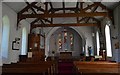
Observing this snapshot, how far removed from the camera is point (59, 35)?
1683 cm

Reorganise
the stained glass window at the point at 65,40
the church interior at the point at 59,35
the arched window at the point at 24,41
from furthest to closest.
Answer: the stained glass window at the point at 65,40
the arched window at the point at 24,41
the church interior at the point at 59,35

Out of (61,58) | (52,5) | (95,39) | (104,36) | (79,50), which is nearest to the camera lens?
(52,5)

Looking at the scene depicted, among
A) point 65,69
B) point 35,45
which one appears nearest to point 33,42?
point 35,45

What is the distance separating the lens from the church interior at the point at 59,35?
7730 millimetres

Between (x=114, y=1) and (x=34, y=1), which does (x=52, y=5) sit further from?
(x=114, y=1)

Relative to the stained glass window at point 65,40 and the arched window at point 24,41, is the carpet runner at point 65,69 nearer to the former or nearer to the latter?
the arched window at point 24,41

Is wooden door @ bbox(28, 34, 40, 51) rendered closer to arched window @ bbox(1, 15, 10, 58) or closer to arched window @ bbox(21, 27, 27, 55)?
arched window @ bbox(21, 27, 27, 55)

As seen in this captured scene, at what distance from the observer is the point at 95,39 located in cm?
1397

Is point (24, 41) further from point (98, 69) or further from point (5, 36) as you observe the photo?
point (98, 69)

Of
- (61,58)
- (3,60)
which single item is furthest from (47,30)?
(3,60)

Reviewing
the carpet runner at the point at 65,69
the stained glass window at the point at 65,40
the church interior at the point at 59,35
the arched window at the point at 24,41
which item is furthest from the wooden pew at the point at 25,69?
Answer: the stained glass window at the point at 65,40

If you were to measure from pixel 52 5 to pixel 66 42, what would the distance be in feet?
23.6

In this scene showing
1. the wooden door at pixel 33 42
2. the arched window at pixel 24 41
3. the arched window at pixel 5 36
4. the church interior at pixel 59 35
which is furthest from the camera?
the wooden door at pixel 33 42

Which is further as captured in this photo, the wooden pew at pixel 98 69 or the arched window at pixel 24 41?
the arched window at pixel 24 41
